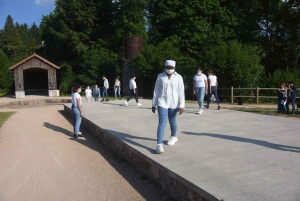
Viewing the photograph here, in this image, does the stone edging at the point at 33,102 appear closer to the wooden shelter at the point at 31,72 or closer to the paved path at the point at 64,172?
the wooden shelter at the point at 31,72

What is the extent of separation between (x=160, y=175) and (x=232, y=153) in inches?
56.5

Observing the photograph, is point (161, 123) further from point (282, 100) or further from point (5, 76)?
point (5, 76)

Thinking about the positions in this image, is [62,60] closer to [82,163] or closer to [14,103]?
[14,103]

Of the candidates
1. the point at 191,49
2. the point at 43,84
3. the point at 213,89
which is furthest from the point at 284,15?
the point at 43,84

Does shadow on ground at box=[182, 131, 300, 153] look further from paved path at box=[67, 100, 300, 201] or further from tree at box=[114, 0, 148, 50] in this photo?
tree at box=[114, 0, 148, 50]

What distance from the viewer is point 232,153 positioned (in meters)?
5.43

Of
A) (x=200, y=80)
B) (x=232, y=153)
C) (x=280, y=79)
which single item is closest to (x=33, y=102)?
(x=200, y=80)

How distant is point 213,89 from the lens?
11883mm

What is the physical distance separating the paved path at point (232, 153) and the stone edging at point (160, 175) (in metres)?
0.08

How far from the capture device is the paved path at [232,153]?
12.6 feet

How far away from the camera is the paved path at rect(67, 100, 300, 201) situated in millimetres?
3840

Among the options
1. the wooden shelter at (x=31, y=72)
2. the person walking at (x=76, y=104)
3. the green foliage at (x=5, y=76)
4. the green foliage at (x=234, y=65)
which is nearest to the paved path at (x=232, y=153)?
the person walking at (x=76, y=104)

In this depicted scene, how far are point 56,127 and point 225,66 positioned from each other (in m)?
15.6

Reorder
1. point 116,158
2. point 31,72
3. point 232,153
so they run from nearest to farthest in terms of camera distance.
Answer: point 232,153, point 116,158, point 31,72
